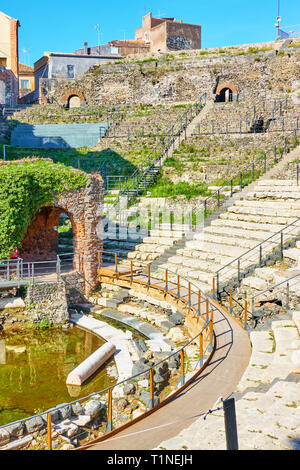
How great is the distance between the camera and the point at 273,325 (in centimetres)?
938

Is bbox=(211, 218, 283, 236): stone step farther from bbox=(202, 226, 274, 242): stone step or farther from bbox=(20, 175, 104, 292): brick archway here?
bbox=(20, 175, 104, 292): brick archway

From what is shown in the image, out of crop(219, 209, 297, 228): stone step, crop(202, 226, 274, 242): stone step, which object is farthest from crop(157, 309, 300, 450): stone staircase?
crop(219, 209, 297, 228): stone step

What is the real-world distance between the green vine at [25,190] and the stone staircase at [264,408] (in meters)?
8.72

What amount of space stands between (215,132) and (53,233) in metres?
13.4

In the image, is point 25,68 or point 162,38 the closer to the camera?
point 162,38

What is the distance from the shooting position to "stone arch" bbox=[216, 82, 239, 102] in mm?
33500

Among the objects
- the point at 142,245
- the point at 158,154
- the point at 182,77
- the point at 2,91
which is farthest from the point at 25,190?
the point at 2,91

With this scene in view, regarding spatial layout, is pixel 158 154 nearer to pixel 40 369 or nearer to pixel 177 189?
pixel 177 189

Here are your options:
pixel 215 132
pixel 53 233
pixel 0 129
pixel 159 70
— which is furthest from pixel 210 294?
pixel 159 70

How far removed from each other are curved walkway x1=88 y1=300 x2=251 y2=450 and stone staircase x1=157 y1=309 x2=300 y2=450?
316 millimetres

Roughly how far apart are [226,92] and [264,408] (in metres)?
32.6

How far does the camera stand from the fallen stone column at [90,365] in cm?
961

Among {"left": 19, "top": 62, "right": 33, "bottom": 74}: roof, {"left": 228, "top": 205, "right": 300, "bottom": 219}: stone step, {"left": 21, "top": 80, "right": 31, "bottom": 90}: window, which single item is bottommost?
{"left": 228, "top": 205, "right": 300, "bottom": 219}: stone step

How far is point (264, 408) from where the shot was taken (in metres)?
5.89
